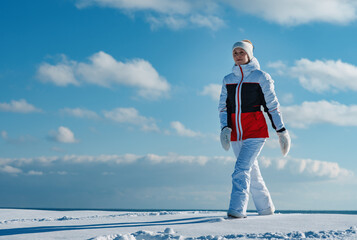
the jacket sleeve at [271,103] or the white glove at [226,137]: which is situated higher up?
the jacket sleeve at [271,103]

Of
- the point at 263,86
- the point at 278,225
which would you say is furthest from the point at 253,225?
the point at 263,86

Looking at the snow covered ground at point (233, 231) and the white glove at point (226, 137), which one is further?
the white glove at point (226, 137)

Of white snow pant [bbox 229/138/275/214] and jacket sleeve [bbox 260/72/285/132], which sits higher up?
jacket sleeve [bbox 260/72/285/132]

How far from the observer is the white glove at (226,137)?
574cm

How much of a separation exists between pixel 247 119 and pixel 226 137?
39 cm

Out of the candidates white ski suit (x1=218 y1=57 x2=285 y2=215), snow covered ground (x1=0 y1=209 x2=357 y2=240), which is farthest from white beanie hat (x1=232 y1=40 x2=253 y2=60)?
snow covered ground (x1=0 y1=209 x2=357 y2=240)

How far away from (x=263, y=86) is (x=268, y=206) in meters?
1.80

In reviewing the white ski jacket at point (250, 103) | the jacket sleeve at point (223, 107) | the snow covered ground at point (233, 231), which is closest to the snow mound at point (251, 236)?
the snow covered ground at point (233, 231)

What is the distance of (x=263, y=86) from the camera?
18.7 feet

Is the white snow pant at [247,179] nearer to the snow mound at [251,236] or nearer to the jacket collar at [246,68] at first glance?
the jacket collar at [246,68]

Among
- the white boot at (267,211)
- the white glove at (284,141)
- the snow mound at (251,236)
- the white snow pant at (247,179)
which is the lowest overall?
the snow mound at (251,236)

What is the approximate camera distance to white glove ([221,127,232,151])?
5738mm

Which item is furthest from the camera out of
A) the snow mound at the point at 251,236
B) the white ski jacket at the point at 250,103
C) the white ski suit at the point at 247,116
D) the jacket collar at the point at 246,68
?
the jacket collar at the point at 246,68

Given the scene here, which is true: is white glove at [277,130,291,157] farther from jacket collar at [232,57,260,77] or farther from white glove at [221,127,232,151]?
jacket collar at [232,57,260,77]
